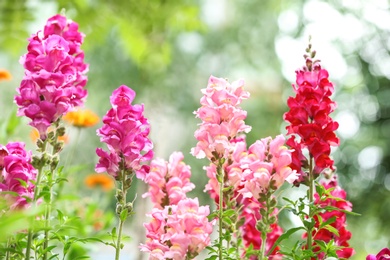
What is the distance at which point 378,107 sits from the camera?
11.7 feet

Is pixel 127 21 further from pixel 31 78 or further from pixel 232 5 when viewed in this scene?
pixel 232 5

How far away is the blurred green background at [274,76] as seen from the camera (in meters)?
3.23

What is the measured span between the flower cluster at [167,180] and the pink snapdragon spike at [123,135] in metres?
0.08

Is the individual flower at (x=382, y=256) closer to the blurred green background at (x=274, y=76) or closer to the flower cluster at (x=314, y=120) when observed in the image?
the flower cluster at (x=314, y=120)

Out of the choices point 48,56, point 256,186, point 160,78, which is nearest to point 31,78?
point 48,56

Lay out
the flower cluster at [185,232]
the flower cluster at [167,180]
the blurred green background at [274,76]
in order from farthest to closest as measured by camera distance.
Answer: the blurred green background at [274,76] → the flower cluster at [167,180] → the flower cluster at [185,232]

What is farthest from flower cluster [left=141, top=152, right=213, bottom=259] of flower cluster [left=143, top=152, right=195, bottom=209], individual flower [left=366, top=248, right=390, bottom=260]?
individual flower [left=366, top=248, right=390, bottom=260]

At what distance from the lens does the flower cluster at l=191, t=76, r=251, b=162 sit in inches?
32.6

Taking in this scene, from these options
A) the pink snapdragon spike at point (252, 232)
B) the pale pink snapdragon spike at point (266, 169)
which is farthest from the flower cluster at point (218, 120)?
the pink snapdragon spike at point (252, 232)

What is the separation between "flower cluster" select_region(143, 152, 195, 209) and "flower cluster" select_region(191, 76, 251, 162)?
77mm

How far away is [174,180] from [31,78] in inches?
10.9

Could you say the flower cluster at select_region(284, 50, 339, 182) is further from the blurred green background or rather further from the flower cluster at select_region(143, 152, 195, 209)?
the blurred green background

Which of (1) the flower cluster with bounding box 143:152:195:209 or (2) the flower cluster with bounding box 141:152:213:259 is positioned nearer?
(2) the flower cluster with bounding box 141:152:213:259

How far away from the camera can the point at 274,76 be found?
14.4ft
